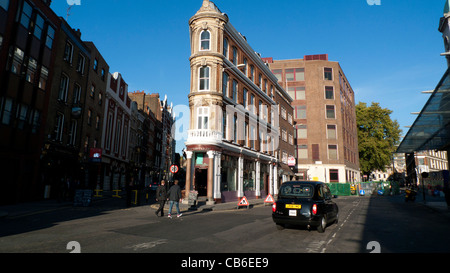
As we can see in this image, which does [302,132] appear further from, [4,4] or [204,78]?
[4,4]

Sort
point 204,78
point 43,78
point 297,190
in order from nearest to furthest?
point 297,190 → point 43,78 → point 204,78

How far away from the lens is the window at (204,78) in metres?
23.1

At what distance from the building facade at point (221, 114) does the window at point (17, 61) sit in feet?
39.0

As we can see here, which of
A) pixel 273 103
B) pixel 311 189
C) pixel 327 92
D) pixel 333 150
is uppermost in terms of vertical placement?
pixel 327 92

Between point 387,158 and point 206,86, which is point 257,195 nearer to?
point 206,86

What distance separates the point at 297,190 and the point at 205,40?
58.5ft

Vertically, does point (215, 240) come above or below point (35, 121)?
below

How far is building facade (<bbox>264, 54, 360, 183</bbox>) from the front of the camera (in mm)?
47844

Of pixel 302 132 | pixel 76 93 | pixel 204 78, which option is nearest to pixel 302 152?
pixel 302 132

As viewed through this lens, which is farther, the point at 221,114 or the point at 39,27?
the point at 221,114

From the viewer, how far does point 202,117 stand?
890 inches

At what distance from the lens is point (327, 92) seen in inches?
1967

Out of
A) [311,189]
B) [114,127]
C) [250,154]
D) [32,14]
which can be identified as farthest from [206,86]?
[114,127]
